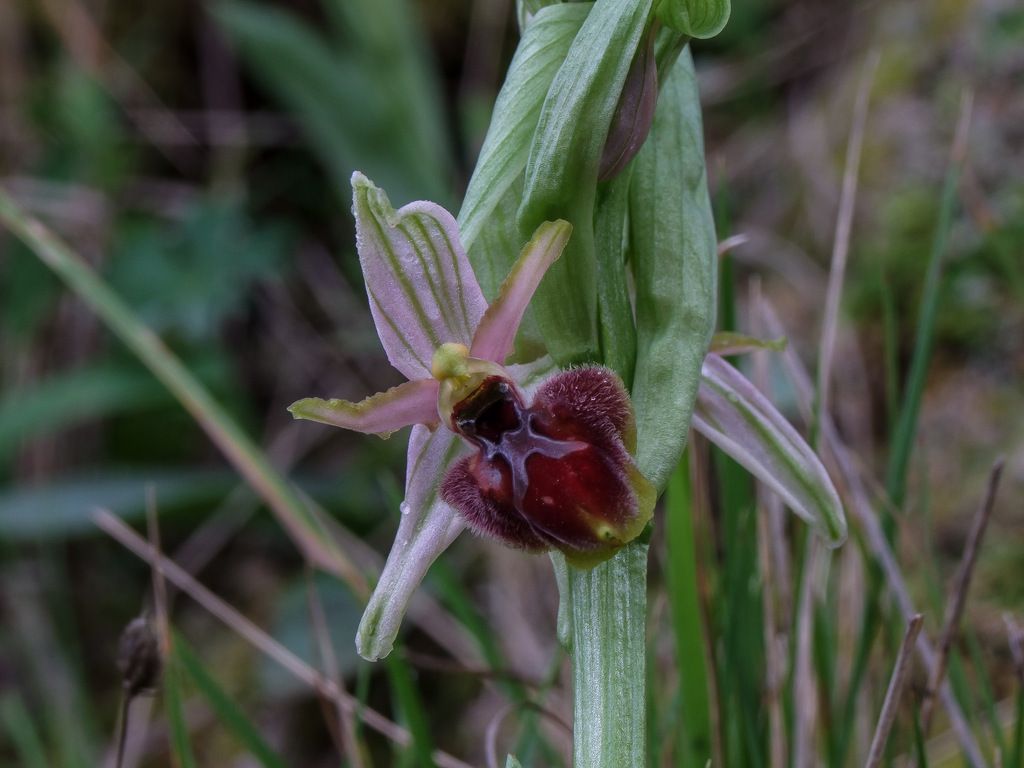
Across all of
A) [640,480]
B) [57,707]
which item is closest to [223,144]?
[57,707]

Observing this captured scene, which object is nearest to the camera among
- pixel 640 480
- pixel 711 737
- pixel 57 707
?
pixel 640 480

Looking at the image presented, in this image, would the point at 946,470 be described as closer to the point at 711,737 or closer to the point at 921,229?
the point at 921,229

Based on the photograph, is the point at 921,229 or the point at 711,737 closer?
the point at 711,737

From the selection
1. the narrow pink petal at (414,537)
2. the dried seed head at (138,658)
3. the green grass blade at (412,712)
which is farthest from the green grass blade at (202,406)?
the narrow pink petal at (414,537)

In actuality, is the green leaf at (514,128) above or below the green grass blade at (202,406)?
above

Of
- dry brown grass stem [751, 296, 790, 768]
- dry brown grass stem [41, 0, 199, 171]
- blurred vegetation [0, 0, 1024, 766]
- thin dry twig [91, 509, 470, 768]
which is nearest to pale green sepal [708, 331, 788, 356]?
blurred vegetation [0, 0, 1024, 766]

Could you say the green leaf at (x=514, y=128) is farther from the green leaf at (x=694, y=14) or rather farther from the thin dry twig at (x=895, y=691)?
the thin dry twig at (x=895, y=691)

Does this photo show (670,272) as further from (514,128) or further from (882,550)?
(882,550)

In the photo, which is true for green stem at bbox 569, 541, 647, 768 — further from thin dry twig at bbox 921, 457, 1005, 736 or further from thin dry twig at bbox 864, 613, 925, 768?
thin dry twig at bbox 921, 457, 1005, 736
